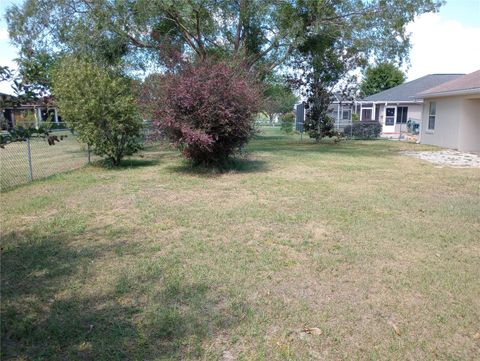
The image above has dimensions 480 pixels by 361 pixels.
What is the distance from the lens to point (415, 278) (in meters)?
3.80

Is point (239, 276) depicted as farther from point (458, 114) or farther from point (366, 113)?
point (366, 113)

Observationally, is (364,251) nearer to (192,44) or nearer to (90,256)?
(90,256)

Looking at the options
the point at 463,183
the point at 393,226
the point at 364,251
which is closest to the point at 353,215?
the point at 393,226

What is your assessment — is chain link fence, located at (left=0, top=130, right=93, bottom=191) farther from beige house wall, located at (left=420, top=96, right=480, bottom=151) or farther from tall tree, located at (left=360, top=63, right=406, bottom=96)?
tall tree, located at (left=360, top=63, right=406, bottom=96)

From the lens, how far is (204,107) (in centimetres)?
915

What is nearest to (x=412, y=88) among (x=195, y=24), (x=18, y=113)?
(x=195, y=24)

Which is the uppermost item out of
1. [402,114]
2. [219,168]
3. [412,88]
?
[412,88]

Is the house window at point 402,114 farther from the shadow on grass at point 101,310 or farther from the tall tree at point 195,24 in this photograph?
the shadow on grass at point 101,310

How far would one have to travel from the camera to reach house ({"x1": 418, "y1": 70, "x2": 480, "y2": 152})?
627 inches

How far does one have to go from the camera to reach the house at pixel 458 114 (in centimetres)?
1592

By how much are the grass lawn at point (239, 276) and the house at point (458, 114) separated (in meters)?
10.6

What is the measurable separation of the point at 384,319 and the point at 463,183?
22.8ft

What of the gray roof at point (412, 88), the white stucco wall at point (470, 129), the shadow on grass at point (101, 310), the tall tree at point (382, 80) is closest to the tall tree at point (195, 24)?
the white stucco wall at point (470, 129)

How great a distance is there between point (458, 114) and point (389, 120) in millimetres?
16612
